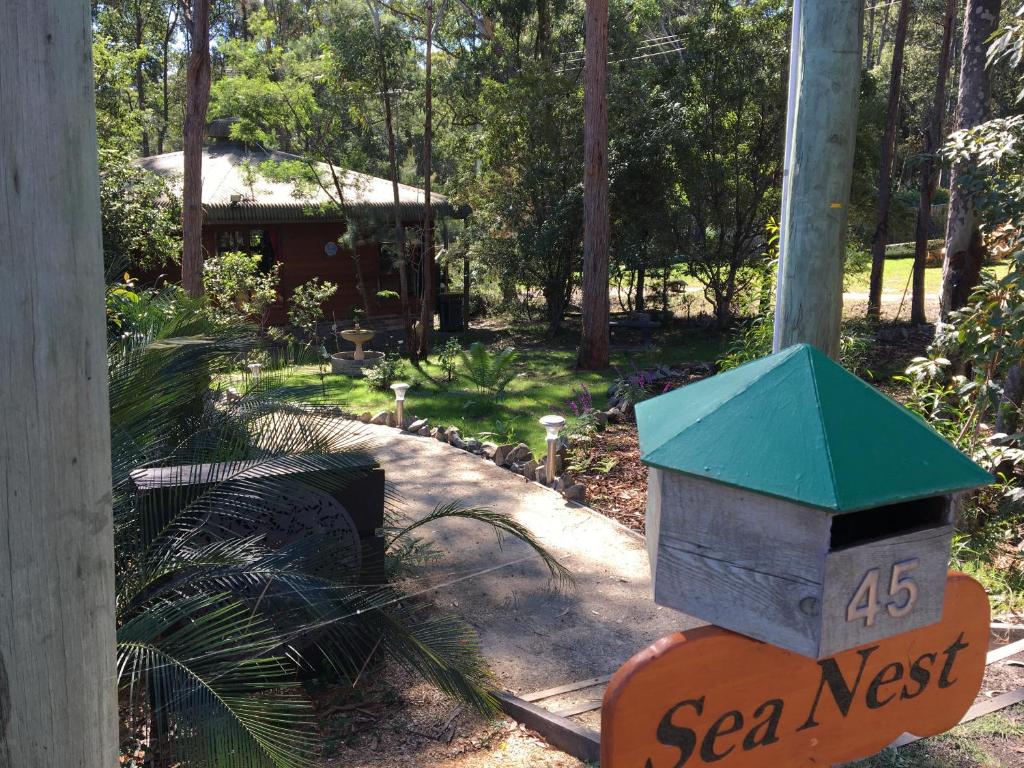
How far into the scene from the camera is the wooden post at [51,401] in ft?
5.10

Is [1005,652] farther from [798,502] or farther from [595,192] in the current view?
[595,192]

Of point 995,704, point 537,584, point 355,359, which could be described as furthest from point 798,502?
point 355,359

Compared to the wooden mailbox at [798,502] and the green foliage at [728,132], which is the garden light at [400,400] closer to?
the green foliage at [728,132]

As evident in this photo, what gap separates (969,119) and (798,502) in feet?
34.4

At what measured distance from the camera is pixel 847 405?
1.75m

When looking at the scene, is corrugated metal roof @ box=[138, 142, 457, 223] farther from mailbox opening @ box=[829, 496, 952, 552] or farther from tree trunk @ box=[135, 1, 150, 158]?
mailbox opening @ box=[829, 496, 952, 552]

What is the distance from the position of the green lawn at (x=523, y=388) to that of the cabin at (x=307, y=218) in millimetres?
3398

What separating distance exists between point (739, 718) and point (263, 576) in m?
2.52

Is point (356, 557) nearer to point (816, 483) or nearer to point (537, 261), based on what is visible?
point (816, 483)

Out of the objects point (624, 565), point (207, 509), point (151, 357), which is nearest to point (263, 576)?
point (207, 509)

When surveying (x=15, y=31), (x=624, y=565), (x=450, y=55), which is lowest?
(x=624, y=565)

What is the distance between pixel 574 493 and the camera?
25.5 ft

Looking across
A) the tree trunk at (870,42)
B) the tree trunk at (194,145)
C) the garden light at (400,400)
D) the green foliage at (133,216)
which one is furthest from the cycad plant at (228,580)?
the tree trunk at (870,42)

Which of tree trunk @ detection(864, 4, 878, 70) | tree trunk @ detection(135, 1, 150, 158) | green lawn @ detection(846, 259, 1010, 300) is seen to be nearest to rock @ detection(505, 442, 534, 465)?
green lawn @ detection(846, 259, 1010, 300)
